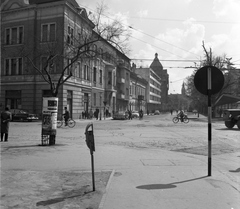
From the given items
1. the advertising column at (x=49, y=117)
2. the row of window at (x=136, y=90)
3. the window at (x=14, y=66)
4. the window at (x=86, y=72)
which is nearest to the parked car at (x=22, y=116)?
the window at (x=14, y=66)

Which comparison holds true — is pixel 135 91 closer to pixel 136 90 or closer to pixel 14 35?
pixel 136 90

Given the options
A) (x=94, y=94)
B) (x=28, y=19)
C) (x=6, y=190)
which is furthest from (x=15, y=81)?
(x=6, y=190)

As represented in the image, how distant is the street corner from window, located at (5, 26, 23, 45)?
115ft

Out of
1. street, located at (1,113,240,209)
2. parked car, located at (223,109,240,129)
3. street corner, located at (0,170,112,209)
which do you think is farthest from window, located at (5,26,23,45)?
street corner, located at (0,170,112,209)

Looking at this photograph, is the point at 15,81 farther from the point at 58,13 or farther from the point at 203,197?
the point at 203,197

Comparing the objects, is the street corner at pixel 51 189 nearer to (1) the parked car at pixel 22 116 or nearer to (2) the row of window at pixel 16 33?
(1) the parked car at pixel 22 116

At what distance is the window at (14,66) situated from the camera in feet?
127

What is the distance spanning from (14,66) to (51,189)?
121ft

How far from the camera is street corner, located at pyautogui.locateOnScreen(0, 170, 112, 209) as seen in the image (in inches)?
181

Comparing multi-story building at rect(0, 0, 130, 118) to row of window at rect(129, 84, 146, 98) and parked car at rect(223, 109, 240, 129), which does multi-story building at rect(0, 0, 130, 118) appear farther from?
row of window at rect(129, 84, 146, 98)

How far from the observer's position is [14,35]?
128 ft

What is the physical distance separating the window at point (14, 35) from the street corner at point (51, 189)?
115ft

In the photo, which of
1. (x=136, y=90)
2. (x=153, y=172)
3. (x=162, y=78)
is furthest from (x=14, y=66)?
(x=162, y=78)

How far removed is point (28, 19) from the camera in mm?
38188
